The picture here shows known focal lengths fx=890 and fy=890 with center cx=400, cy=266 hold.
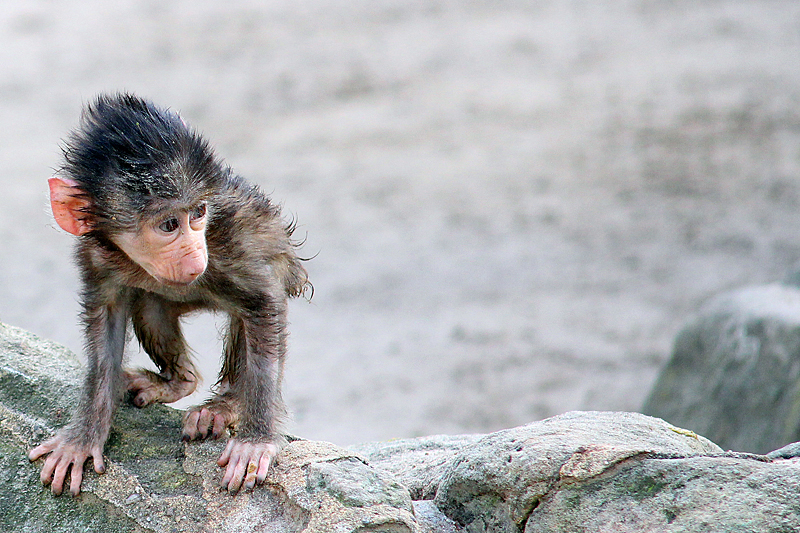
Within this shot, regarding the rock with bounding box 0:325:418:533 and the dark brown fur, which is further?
Answer: the dark brown fur

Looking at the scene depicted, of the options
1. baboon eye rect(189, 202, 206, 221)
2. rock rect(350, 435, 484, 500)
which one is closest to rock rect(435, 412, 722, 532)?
rock rect(350, 435, 484, 500)

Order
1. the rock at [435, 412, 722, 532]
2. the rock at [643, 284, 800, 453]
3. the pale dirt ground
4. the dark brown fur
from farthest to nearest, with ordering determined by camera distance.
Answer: the pale dirt ground → the rock at [643, 284, 800, 453] → the dark brown fur → the rock at [435, 412, 722, 532]

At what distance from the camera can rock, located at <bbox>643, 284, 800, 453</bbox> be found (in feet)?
16.7

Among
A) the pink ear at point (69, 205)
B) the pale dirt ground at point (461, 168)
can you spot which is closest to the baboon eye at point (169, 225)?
the pink ear at point (69, 205)

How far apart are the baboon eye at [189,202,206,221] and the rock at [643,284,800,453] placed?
3.52m

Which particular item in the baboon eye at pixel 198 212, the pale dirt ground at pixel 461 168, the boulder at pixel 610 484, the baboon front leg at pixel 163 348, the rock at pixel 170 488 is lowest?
the rock at pixel 170 488

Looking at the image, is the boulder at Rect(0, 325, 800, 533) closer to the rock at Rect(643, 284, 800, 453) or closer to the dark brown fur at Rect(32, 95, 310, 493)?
the dark brown fur at Rect(32, 95, 310, 493)

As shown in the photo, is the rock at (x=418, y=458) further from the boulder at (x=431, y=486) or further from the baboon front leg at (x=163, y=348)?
the baboon front leg at (x=163, y=348)

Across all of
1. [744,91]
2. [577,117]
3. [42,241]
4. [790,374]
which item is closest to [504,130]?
[577,117]

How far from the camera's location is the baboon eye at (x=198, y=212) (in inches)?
122

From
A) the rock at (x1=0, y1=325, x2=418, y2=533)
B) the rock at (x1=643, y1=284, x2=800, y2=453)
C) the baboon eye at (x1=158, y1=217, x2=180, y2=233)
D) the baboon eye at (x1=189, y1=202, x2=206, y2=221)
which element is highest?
the rock at (x1=643, y1=284, x2=800, y2=453)

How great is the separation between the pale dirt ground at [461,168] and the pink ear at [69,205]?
3.25 m

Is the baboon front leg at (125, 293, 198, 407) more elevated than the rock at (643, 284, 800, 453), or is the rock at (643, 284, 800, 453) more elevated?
the rock at (643, 284, 800, 453)

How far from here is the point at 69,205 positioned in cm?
314
